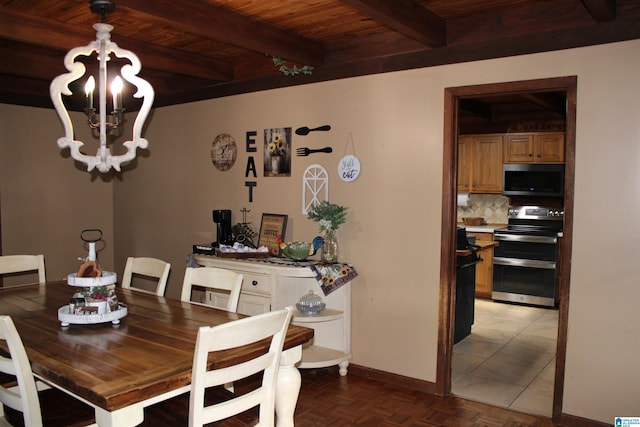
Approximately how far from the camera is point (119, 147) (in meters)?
5.86

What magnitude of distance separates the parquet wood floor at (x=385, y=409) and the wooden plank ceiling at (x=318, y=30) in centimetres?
222

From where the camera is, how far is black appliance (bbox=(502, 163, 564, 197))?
6.15 meters

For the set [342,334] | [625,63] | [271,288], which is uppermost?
[625,63]

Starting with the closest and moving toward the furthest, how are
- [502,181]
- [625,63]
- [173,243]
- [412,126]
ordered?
1. [625,63]
2. [412,126]
3. [173,243]
4. [502,181]

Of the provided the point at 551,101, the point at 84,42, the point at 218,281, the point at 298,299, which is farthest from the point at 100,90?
the point at 551,101

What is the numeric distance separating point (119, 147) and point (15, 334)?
4436mm

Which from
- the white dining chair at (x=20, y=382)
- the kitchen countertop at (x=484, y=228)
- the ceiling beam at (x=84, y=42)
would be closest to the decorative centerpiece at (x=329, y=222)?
the ceiling beam at (x=84, y=42)

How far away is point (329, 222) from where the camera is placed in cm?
380

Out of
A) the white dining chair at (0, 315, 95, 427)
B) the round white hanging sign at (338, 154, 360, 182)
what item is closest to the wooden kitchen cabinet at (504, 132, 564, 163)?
the round white hanging sign at (338, 154, 360, 182)

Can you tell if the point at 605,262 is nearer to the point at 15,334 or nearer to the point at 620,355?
the point at 620,355

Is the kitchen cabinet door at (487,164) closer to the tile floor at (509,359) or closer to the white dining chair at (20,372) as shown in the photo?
the tile floor at (509,359)

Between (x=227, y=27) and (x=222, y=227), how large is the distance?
1903mm

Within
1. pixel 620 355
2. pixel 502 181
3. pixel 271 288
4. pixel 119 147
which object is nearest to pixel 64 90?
pixel 271 288

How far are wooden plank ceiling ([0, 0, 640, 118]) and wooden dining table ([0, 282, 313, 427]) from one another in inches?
61.6
